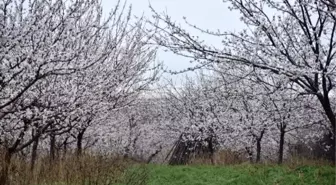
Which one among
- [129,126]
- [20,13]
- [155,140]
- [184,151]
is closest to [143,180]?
[20,13]

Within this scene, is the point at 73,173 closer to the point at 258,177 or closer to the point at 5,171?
the point at 5,171

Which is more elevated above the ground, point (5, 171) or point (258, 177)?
point (5, 171)

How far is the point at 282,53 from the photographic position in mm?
6242

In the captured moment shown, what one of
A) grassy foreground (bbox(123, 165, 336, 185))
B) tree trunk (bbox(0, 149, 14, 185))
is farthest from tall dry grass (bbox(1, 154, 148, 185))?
grassy foreground (bbox(123, 165, 336, 185))

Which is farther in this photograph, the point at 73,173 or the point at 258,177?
the point at 258,177

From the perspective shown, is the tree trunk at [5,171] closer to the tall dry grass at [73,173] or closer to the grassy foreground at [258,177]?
the tall dry grass at [73,173]

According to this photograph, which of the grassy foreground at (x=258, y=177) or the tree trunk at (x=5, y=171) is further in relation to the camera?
the grassy foreground at (x=258, y=177)

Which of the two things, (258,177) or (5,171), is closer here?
(5,171)

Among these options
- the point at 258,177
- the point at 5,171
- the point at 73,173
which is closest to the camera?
A: the point at 5,171

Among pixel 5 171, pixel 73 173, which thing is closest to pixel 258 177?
pixel 73 173

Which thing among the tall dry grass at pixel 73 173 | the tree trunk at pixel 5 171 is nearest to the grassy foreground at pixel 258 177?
the tall dry grass at pixel 73 173

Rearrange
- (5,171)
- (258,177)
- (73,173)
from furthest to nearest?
(258,177)
(73,173)
(5,171)

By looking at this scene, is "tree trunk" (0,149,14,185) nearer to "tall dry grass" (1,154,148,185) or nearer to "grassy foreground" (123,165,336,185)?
"tall dry grass" (1,154,148,185)

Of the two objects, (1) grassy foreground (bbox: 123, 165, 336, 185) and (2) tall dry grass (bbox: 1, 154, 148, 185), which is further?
(1) grassy foreground (bbox: 123, 165, 336, 185)
